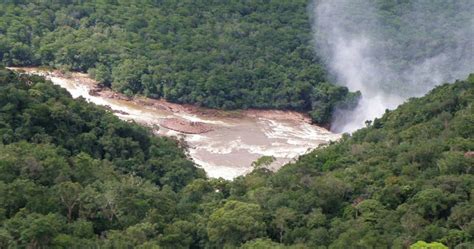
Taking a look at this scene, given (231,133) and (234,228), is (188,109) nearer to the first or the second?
(231,133)

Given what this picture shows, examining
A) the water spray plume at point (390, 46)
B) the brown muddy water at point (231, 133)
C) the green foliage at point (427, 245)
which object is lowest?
the brown muddy water at point (231, 133)

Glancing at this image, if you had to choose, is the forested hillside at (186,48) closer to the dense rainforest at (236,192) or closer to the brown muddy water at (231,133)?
the brown muddy water at (231,133)

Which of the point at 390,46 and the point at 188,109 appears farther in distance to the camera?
the point at 390,46

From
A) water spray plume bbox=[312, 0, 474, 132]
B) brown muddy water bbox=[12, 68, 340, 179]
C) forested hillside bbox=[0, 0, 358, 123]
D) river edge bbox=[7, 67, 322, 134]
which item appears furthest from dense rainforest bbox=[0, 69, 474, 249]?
water spray plume bbox=[312, 0, 474, 132]

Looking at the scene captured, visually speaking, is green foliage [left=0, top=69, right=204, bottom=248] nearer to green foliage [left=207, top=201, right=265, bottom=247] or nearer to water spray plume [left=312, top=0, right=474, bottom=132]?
green foliage [left=207, top=201, right=265, bottom=247]

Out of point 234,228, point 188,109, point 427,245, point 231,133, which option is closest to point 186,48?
point 188,109

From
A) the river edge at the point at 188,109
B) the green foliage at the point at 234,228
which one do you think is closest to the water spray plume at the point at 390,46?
the river edge at the point at 188,109
